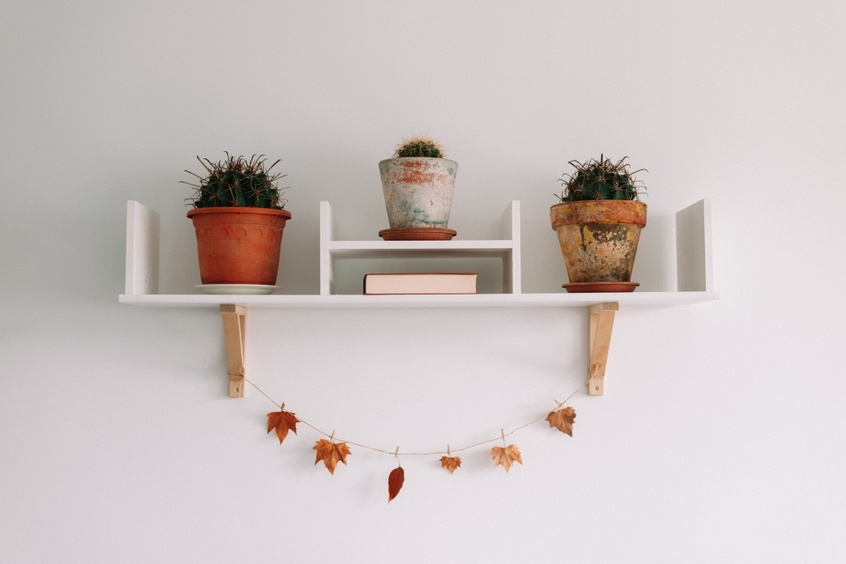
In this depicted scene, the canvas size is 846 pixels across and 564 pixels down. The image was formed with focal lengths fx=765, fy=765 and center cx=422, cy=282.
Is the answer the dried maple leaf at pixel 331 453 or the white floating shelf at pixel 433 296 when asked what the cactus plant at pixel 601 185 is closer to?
the white floating shelf at pixel 433 296

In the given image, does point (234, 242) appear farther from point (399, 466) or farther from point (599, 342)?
point (599, 342)

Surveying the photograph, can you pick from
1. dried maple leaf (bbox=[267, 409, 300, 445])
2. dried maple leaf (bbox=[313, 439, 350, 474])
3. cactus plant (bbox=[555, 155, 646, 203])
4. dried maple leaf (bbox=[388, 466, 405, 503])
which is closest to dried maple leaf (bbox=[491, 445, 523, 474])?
dried maple leaf (bbox=[388, 466, 405, 503])

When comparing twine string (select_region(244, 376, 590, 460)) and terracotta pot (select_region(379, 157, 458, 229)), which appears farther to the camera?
twine string (select_region(244, 376, 590, 460))

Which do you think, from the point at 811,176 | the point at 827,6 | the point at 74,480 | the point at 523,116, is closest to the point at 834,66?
the point at 827,6

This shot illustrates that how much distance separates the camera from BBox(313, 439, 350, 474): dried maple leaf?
4.88 feet

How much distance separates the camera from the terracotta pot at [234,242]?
137 cm

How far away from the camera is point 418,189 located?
137 centimetres

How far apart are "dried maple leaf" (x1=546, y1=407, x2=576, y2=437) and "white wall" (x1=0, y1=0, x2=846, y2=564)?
1.7 inches

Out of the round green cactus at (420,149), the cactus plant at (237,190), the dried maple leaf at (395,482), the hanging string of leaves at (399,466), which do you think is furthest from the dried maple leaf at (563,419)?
the cactus plant at (237,190)

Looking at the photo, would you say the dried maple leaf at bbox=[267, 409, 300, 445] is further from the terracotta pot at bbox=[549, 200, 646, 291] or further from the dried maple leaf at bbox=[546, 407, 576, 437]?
the terracotta pot at bbox=[549, 200, 646, 291]

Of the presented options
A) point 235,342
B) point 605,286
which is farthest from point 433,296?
point 235,342

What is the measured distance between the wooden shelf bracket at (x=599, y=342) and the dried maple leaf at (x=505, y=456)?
192mm

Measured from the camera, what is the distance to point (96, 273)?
156 centimetres

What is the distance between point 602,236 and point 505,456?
0.47m
